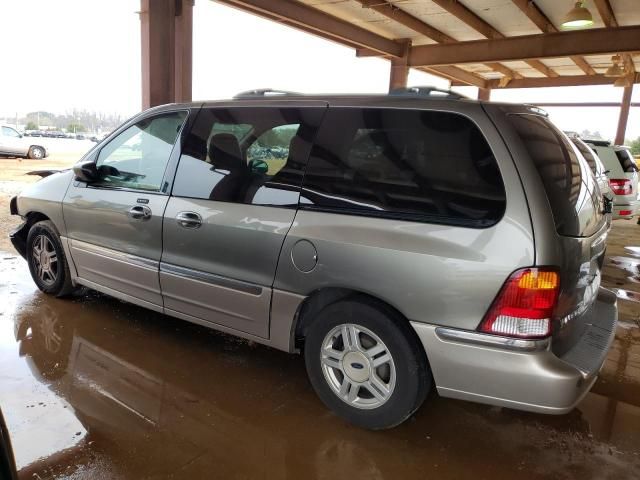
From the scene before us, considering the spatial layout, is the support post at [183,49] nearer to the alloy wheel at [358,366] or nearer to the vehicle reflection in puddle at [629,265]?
the alloy wheel at [358,366]

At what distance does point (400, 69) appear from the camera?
42.6 feet

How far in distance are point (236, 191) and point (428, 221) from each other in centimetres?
127

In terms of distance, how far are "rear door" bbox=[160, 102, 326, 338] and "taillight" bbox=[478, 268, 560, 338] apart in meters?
1.20

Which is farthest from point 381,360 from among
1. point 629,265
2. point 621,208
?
point 621,208

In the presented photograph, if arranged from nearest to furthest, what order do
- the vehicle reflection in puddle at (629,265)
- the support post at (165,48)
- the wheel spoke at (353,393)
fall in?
the wheel spoke at (353,393) < the vehicle reflection in puddle at (629,265) < the support post at (165,48)

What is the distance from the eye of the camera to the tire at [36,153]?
19078 mm

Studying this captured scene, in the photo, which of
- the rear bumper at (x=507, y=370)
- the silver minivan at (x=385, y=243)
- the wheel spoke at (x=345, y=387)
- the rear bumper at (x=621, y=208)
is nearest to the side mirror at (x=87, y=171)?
the silver minivan at (x=385, y=243)

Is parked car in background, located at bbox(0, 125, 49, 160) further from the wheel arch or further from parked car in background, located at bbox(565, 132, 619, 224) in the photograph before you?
parked car in background, located at bbox(565, 132, 619, 224)

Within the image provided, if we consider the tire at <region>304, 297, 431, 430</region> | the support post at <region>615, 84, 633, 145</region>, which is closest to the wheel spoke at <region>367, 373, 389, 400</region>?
the tire at <region>304, 297, 431, 430</region>

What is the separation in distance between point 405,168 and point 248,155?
108cm

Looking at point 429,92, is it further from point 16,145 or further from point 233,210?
point 16,145

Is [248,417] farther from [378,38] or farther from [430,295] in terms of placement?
[378,38]

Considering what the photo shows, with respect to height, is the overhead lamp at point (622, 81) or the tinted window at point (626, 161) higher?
the overhead lamp at point (622, 81)

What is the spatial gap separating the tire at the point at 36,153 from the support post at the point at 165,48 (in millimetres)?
14318
